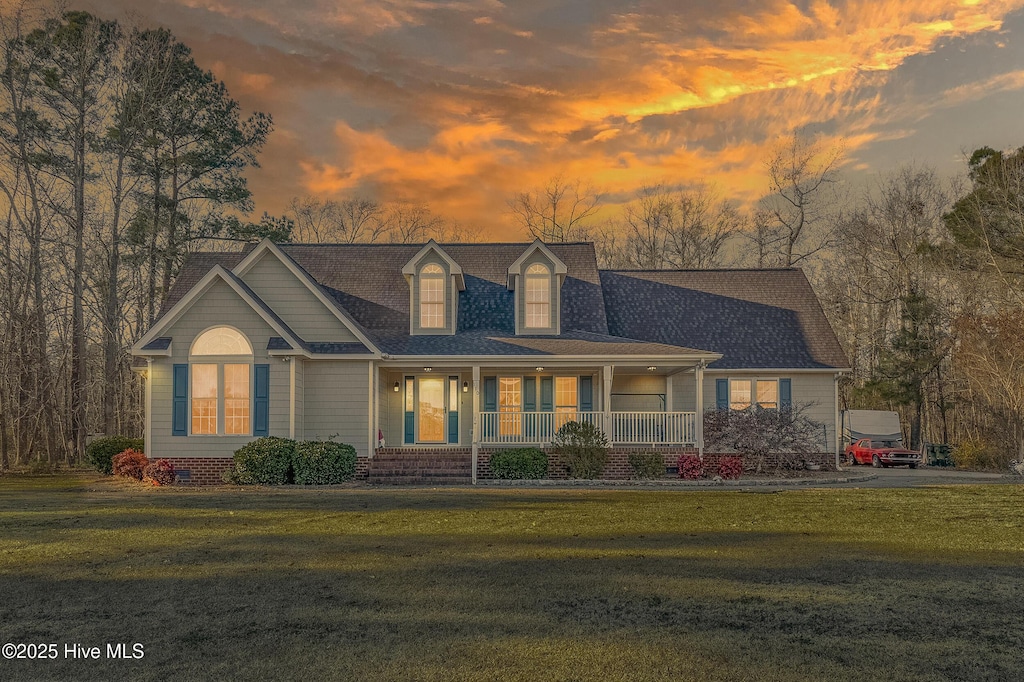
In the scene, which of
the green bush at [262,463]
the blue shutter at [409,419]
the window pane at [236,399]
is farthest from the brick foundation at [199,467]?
the blue shutter at [409,419]

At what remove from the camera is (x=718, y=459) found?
23828 mm

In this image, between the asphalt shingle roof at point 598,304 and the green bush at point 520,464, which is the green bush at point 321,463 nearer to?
the asphalt shingle roof at point 598,304

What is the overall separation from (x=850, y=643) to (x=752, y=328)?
73.6ft

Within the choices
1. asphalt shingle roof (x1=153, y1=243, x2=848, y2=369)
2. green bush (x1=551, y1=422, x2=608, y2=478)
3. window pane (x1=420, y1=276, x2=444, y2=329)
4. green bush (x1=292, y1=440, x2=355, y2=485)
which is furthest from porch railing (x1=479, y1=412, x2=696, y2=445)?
green bush (x1=292, y1=440, x2=355, y2=485)

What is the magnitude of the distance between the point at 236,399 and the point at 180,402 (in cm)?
143

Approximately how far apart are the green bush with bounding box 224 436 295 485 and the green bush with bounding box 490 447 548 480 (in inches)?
214

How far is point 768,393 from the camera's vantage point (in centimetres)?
2628

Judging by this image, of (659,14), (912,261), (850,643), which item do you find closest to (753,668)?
(850,643)

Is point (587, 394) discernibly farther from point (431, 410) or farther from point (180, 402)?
point (180, 402)

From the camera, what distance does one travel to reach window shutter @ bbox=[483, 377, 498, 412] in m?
25.4

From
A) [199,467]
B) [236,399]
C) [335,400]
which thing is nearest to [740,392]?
[335,400]

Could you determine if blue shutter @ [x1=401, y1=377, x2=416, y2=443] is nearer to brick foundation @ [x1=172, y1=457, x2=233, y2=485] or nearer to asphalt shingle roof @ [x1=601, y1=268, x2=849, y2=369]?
brick foundation @ [x1=172, y1=457, x2=233, y2=485]

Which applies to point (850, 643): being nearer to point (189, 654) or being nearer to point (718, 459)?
point (189, 654)

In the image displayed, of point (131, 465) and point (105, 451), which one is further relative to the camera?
point (105, 451)
